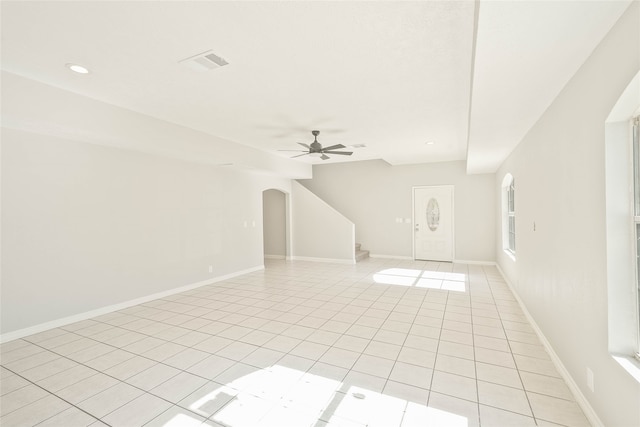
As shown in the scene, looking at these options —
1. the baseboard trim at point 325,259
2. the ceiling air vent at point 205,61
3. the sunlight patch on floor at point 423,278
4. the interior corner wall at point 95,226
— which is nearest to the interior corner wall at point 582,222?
the sunlight patch on floor at point 423,278

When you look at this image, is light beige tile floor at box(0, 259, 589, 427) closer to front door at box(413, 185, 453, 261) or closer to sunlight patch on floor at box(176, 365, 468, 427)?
sunlight patch on floor at box(176, 365, 468, 427)

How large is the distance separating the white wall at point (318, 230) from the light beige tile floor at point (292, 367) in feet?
11.1

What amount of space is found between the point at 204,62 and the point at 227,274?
4.67 meters

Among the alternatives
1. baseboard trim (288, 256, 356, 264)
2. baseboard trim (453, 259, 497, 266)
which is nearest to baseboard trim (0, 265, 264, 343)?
baseboard trim (288, 256, 356, 264)

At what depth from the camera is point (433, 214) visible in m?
7.93

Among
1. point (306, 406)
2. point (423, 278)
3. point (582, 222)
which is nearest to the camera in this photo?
point (582, 222)

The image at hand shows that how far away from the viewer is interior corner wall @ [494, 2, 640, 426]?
1.56 meters

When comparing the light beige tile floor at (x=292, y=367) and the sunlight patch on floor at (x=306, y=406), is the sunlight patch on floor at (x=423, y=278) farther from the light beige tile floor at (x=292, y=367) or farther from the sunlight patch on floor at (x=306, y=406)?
the sunlight patch on floor at (x=306, y=406)

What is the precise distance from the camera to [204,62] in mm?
2604

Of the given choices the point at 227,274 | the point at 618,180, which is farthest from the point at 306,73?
the point at 227,274

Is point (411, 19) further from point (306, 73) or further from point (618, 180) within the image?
point (618, 180)

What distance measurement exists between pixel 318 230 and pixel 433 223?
3.23 meters

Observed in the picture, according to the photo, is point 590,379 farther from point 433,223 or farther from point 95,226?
point 433,223

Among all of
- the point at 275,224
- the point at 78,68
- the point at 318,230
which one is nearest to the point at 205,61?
the point at 78,68
